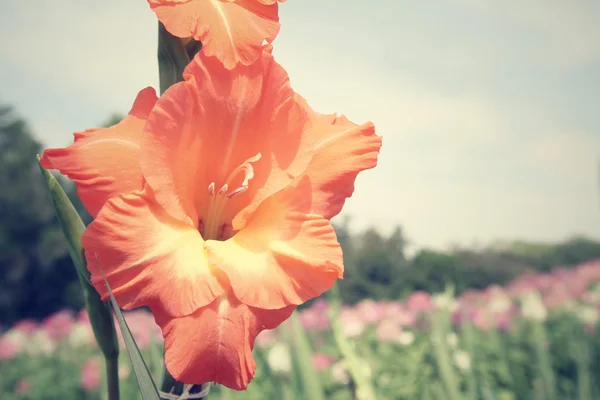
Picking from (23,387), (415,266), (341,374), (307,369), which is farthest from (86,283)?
(415,266)

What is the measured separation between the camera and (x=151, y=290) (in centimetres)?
54

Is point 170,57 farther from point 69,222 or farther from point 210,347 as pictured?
point 210,347

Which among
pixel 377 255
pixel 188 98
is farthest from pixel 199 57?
pixel 377 255

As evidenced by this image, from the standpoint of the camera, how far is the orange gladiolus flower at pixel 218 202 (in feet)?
1.74

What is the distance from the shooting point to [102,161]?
565 mm

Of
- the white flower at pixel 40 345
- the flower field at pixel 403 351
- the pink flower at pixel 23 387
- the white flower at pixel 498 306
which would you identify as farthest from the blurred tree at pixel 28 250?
the white flower at pixel 498 306

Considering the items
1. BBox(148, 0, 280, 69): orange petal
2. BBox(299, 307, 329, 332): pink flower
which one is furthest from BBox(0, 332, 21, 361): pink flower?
BBox(148, 0, 280, 69): orange petal

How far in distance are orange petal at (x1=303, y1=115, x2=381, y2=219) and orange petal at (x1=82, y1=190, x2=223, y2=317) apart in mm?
179

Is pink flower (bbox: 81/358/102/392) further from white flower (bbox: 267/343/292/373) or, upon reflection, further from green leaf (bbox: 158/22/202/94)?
green leaf (bbox: 158/22/202/94)

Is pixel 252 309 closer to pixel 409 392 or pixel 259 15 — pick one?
pixel 259 15

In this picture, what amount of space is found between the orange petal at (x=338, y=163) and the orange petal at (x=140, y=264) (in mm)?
179

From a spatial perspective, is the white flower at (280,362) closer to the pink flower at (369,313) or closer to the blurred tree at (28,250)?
the pink flower at (369,313)

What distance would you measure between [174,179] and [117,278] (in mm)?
151

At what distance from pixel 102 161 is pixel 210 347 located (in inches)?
9.5
